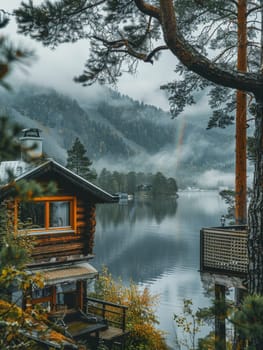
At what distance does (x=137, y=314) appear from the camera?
18688 mm

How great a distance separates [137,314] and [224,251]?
8529 millimetres

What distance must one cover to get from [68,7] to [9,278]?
→ 6.18m

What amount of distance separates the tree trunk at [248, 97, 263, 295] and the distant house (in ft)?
26.8

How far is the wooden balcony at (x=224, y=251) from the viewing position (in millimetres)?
10930

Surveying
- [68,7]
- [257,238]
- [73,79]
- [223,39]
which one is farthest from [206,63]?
[223,39]

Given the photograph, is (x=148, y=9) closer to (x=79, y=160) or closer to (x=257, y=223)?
(x=257, y=223)

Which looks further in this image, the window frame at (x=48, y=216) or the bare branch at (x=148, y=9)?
the window frame at (x=48, y=216)

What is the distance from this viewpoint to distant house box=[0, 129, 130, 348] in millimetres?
14859

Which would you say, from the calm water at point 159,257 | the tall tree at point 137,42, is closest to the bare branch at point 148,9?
the tall tree at point 137,42

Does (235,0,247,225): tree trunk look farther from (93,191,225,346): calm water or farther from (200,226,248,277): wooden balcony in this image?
(93,191,225,346): calm water

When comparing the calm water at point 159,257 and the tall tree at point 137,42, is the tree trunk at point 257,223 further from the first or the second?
the calm water at point 159,257

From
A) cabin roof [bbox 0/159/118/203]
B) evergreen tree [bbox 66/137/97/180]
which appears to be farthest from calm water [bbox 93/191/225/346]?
evergreen tree [bbox 66/137/97/180]

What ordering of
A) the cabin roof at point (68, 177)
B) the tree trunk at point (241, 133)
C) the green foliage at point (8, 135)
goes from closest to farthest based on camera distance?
1. the green foliage at point (8, 135)
2. the cabin roof at point (68, 177)
3. the tree trunk at point (241, 133)

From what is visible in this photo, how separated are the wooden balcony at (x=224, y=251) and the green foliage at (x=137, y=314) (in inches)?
236
